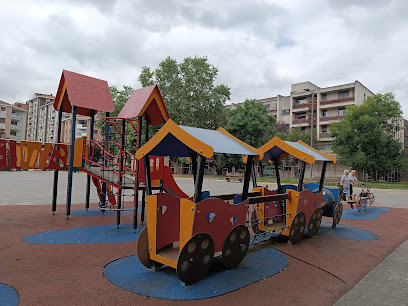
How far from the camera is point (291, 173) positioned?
152 feet

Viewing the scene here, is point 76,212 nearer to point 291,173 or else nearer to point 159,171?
point 159,171

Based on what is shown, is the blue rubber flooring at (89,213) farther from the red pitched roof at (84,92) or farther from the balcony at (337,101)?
the balcony at (337,101)

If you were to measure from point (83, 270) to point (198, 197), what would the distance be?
2.11 meters

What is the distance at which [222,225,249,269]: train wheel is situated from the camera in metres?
4.61

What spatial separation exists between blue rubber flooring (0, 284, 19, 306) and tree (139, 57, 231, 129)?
32807 mm

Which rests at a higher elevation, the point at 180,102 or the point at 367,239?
the point at 180,102

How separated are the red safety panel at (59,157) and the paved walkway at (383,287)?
843cm

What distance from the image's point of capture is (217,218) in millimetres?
4492

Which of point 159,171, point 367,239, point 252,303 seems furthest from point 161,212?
point 367,239

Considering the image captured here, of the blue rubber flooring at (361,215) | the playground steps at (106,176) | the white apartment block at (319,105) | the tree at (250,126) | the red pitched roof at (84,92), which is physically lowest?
the blue rubber flooring at (361,215)

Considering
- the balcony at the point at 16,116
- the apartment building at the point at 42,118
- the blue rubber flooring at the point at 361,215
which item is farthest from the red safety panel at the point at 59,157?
the apartment building at the point at 42,118

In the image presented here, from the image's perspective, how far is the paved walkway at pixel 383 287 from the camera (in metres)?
3.73

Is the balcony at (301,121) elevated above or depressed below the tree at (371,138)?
above

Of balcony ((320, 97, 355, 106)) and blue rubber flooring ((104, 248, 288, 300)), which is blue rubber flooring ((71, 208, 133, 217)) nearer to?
blue rubber flooring ((104, 248, 288, 300))
